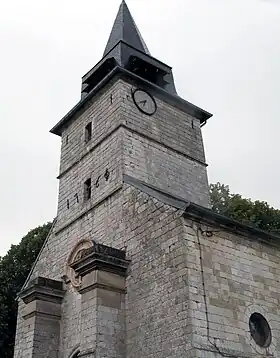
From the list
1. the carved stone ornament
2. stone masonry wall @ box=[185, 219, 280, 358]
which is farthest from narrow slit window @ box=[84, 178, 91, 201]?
stone masonry wall @ box=[185, 219, 280, 358]

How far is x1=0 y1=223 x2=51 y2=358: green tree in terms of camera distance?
22016 mm

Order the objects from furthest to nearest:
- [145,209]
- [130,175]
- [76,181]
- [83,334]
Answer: [76,181] → [130,175] → [145,209] → [83,334]

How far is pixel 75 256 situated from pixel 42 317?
6.64 feet

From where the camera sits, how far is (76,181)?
16344 millimetres

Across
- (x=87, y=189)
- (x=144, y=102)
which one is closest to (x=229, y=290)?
(x=87, y=189)

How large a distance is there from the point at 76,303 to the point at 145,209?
143 inches

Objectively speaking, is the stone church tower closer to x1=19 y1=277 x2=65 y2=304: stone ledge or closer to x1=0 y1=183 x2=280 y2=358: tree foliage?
x1=19 y1=277 x2=65 y2=304: stone ledge

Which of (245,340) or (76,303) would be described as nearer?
(245,340)

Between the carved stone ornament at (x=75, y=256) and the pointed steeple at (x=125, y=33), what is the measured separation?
8.50 metres

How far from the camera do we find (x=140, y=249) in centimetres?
1175

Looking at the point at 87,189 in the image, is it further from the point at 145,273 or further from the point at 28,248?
the point at 28,248

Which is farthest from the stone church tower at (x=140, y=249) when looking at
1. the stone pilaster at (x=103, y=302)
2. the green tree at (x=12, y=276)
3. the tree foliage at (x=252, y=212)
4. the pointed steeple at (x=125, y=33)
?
the green tree at (x=12, y=276)

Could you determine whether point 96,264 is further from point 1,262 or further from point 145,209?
point 1,262

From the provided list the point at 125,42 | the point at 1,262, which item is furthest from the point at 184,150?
the point at 1,262
